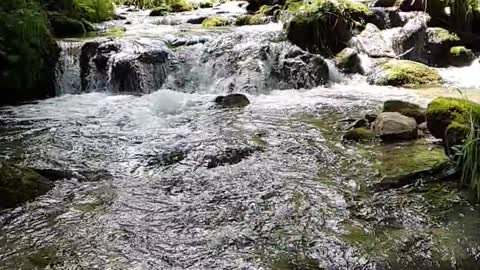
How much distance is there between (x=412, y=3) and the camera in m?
11.5

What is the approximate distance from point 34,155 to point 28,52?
3422 millimetres

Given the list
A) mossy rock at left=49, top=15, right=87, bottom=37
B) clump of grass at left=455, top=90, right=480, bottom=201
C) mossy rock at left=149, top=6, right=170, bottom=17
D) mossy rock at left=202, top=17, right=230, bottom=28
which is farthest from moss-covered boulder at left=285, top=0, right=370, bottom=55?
clump of grass at left=455, top=90, right=480, bottom=201

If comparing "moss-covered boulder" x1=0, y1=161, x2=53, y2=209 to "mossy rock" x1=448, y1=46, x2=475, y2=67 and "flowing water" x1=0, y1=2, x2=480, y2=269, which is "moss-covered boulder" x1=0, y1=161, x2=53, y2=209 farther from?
"mossy rock" x1=448, y1=46, x2=475, y2=67

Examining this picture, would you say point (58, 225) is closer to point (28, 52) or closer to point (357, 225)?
point (357, 225)

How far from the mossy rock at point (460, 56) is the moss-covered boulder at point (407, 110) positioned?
182 inches

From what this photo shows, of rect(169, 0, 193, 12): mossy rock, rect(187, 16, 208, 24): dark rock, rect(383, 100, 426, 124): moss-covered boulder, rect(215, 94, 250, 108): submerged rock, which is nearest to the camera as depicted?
rect(383, 100, 426, 124): moss-covered boulder

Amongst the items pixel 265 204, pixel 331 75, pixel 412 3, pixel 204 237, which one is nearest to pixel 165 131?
pixel 265 204

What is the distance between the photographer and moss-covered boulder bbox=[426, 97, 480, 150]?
4.46 m

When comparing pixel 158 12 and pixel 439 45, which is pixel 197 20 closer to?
pixel 158 12

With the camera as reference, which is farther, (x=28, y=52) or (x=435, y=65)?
(x=435, y=65)

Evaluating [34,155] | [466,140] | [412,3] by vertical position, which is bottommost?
[34,155]

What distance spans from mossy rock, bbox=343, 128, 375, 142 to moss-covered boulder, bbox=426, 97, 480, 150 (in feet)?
2.02

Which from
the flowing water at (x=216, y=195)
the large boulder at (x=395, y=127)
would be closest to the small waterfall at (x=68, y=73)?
the flowing water at (x=216, y=195)

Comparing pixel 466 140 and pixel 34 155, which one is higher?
pixel 466 140
